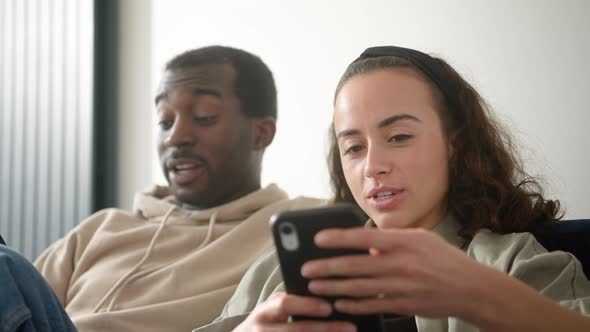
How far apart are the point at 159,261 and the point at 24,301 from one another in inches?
26.9

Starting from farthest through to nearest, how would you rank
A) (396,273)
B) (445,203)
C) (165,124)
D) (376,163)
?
(165,124), (445,203), (376,163), (396,273)

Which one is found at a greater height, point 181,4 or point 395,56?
point 181,4

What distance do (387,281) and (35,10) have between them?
7.35 ft

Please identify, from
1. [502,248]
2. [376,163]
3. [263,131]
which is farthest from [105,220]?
[502,248]

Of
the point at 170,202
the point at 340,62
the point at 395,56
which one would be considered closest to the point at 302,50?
the point at 340,62

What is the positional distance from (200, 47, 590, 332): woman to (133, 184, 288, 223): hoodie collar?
0.57 meters

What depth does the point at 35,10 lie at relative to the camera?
2.47 meters

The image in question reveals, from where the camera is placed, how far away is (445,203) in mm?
1133

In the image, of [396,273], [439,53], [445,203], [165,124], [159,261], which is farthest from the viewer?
[165,124]

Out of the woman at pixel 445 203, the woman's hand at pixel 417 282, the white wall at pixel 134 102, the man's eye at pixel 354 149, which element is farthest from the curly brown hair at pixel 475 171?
the white wall at pixel 134 102

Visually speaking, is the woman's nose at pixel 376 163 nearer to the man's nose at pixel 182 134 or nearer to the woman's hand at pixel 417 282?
the woman's hand at pixel 417 282

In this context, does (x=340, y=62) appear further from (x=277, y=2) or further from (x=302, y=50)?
(x=277, y=2)

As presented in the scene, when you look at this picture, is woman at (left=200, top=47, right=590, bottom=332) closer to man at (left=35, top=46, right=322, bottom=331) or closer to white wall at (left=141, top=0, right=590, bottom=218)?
white wall at (left=141, top=0, right=590, bottom=218)

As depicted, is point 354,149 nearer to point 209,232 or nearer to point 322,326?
point 322,326
